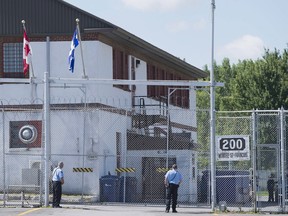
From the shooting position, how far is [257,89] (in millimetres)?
65750

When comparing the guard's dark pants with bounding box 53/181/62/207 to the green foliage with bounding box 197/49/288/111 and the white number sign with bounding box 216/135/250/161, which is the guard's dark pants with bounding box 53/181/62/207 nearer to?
the white number sign with bounding box 216/135/250/161

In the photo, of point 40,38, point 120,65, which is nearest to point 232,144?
point 40,38

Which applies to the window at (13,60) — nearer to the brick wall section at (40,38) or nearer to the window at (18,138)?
the brick wall section at (40,38)

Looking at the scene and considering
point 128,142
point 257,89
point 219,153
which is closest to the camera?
point 219,153

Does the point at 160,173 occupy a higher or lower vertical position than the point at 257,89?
lower

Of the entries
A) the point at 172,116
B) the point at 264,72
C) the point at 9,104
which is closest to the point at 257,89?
the point at 264,72

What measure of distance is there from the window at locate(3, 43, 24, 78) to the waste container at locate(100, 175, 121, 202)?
7.30 meters

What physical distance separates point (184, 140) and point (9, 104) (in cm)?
766

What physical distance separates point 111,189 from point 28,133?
3.89m

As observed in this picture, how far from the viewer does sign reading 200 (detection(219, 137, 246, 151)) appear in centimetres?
3181

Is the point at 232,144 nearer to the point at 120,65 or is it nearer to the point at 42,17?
the point at 42,17

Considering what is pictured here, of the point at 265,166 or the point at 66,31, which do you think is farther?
the point at 265,166

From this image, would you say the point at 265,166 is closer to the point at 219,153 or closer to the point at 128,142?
the point at 128,142

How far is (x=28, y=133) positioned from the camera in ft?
126
